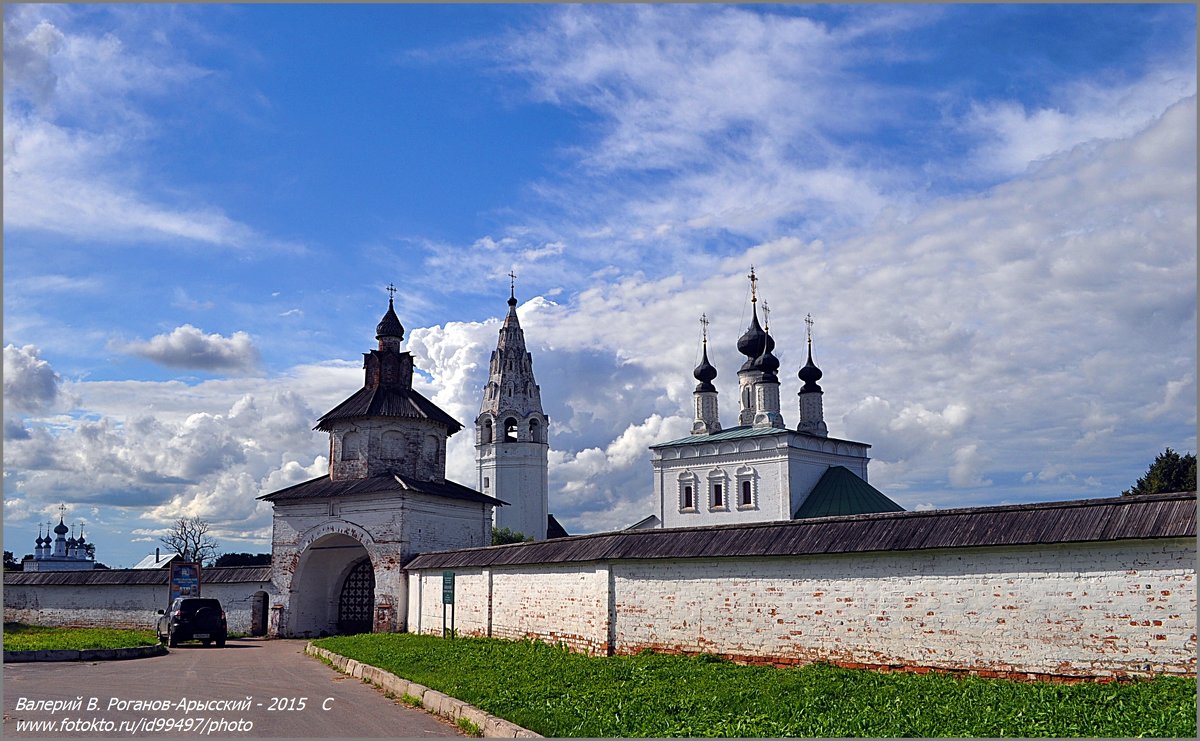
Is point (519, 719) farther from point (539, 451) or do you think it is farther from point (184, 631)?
point (539, 451)

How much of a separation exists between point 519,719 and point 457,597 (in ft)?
41.3

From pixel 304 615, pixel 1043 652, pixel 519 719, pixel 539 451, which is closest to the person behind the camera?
pixel 519 719

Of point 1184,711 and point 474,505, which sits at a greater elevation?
point 474,505

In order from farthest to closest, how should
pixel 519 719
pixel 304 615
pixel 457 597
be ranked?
pixel 304 615 → pixel 457 597 → pixel 519 719

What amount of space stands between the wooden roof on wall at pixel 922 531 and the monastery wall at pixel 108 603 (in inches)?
640

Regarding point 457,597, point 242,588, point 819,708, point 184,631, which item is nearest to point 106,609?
point 242,588

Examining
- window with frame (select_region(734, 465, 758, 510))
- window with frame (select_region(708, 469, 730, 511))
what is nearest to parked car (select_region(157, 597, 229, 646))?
window with frame (select_region(734, 465, 758, 510))

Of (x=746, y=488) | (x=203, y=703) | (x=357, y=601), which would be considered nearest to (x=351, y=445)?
(x=357, y=601)

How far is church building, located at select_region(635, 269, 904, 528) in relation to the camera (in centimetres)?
4450

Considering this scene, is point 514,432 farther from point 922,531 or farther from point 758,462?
point 922,531

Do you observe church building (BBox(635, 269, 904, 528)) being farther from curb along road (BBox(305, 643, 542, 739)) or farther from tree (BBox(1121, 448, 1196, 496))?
curb along road (BBox(305, 643, 542, 739))

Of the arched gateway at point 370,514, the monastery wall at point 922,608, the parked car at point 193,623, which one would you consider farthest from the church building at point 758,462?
the monastery wall at point 922,608

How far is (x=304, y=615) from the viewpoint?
27781mm

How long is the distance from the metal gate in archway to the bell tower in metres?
27.8
